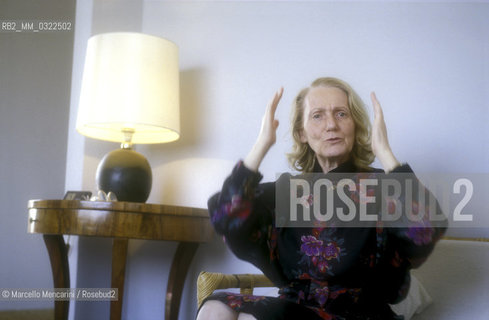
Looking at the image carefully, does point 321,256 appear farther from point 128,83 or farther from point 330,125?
point 128,83

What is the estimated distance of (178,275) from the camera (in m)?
1.79

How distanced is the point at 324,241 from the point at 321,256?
0.04 metres

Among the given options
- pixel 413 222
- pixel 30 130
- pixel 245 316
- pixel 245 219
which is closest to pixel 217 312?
pixel 245 316

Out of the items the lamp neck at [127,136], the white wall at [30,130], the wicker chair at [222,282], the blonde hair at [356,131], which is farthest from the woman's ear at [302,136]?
the white wall at [30,130]

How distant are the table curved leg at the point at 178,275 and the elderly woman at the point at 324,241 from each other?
0.67m

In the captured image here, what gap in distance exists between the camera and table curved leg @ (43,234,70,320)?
1694 mm

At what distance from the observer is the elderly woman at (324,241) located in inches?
39.6

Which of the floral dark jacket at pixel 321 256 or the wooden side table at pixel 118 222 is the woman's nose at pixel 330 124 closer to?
the floral dark jacket at pixel 321 256

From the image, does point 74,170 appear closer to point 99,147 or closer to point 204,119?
point 99,147

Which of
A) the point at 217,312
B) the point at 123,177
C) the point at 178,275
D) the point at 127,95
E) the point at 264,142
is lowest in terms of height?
the point at 178,275

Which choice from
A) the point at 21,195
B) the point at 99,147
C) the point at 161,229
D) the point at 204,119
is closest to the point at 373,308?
the point at 161,229

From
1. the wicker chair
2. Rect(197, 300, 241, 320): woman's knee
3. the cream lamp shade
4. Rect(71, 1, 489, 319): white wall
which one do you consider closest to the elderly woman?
Rect(197, 300, 241, 320): woman's knee

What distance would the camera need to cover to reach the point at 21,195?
7.80ft

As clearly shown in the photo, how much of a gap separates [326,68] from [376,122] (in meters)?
0.69
